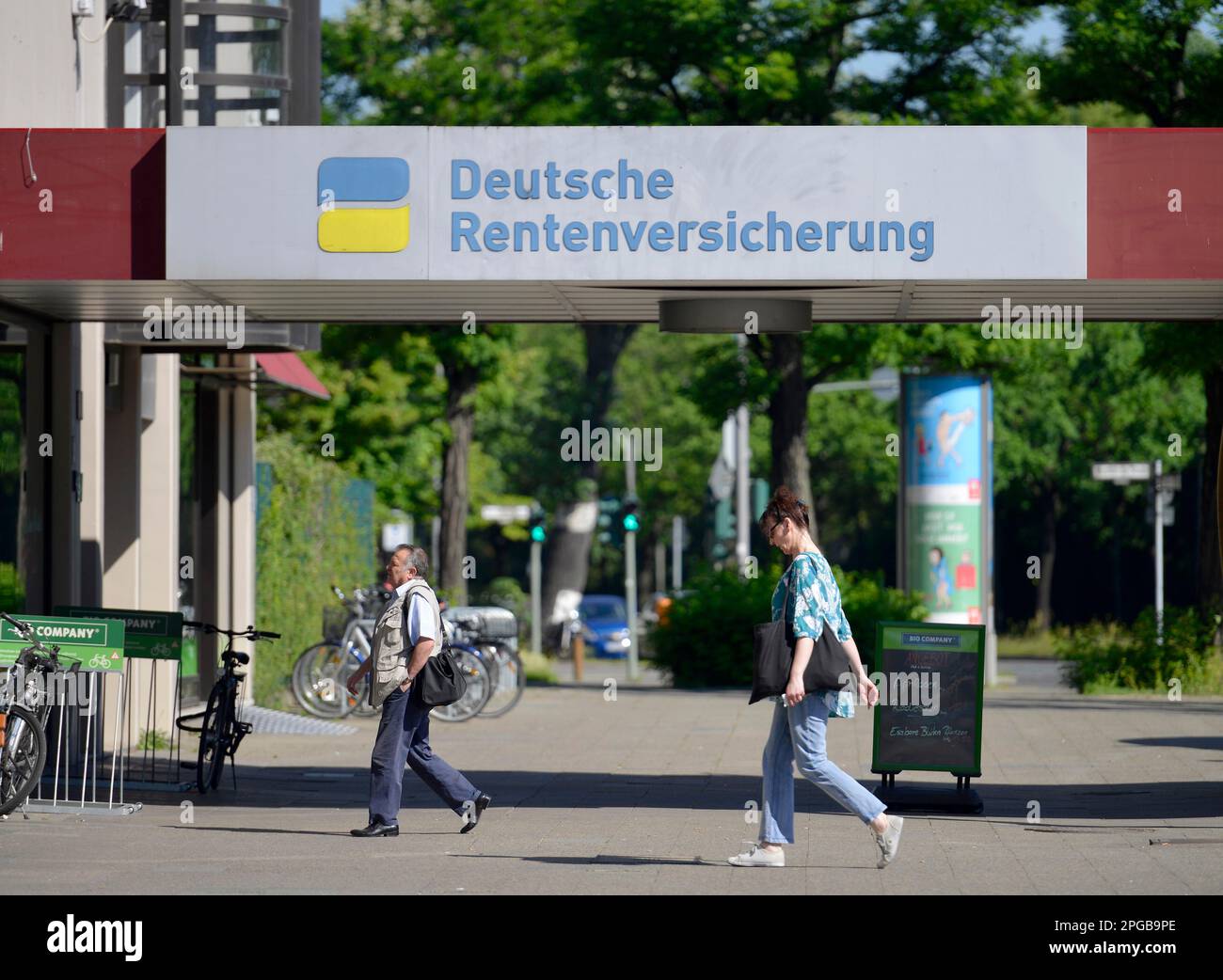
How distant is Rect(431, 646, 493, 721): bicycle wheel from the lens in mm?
18656

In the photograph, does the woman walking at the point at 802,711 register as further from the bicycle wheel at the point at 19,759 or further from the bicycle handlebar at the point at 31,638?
the bicycle handlebar at the point at 31,638

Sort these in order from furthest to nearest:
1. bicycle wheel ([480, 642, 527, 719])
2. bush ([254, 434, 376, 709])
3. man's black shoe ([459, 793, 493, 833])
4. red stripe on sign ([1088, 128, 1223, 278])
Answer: bush ([254, 434, 376, 709]), bicycle wheel ([480, 642, 527, 719]), man's black shoe ([459, 793, 493, 833]), red stripe on sign ([1088, 128, 1223, 278])

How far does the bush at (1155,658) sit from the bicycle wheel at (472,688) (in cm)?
753

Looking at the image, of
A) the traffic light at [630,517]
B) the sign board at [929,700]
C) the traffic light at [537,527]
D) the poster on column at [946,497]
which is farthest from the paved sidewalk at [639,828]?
the traffic light at [537,527]

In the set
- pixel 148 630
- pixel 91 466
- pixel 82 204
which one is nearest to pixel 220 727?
pixel 148 630

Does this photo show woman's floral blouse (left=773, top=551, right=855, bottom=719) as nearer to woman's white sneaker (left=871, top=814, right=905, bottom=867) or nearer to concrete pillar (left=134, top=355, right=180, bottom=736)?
woman's white sneaker (left=871, top=814, right=905, bottom=867)

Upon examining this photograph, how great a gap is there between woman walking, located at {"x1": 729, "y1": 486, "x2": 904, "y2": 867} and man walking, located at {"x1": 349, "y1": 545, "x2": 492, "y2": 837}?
6.34 ft

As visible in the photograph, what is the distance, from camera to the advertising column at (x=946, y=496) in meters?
25.0

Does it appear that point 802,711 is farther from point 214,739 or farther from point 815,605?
point 214,739

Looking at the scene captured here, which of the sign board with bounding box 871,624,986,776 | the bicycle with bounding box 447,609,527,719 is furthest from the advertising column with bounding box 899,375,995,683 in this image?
the sign board with bounding box 871,624,986,776

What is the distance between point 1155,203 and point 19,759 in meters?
6.94

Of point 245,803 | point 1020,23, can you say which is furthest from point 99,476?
point 1020,23

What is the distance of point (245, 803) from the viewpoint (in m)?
12.0
